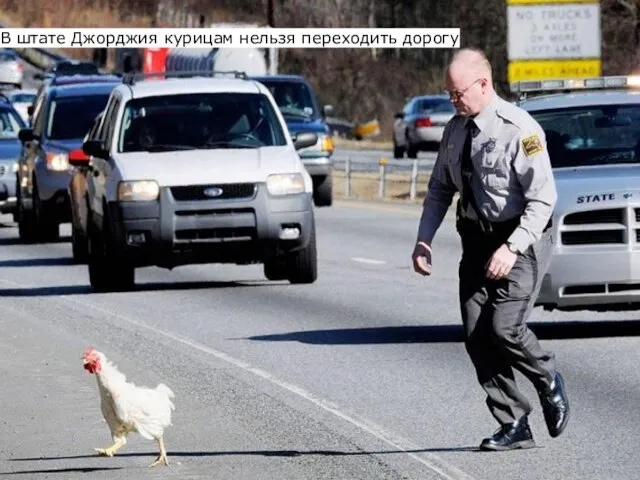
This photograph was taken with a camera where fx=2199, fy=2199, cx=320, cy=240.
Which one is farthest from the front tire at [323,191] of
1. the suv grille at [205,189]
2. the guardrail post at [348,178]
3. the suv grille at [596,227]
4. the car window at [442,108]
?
the suv grille at [596,227]

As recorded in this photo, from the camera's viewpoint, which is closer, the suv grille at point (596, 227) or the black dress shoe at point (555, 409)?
the black dress shoe at point (555, 409)

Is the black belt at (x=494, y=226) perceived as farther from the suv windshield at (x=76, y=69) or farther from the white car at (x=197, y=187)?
the suv windshield at (x=76, y=69)

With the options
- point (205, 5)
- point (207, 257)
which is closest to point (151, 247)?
point (207, 257)

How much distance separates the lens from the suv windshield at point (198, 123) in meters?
19.7

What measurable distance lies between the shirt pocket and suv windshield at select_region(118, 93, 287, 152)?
404 inches

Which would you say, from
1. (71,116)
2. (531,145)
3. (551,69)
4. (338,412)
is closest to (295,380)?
(338,412)

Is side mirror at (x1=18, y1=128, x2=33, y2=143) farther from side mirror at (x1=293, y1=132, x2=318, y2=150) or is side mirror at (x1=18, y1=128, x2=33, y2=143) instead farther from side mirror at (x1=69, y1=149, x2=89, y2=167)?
side mirror at (x1=293, y1=132, x2=318, y2=150)

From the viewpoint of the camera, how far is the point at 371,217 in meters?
33.6

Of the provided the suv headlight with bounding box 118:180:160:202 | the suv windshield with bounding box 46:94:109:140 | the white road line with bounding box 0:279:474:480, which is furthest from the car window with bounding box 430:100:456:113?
the white road line with bounding box 0:279:474:480

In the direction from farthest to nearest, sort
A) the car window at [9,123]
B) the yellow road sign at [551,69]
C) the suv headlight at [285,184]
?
the yellow road sign at [551,69] → the car window at [9,123] → the suv headlight at [285,184]

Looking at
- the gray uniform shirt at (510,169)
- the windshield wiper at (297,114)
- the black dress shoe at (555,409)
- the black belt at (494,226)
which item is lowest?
the windshield wiper at (297,114)

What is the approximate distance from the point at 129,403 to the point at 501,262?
1.67 m

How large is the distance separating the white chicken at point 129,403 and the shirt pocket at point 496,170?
1.65 metres

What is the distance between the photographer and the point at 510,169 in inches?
369
